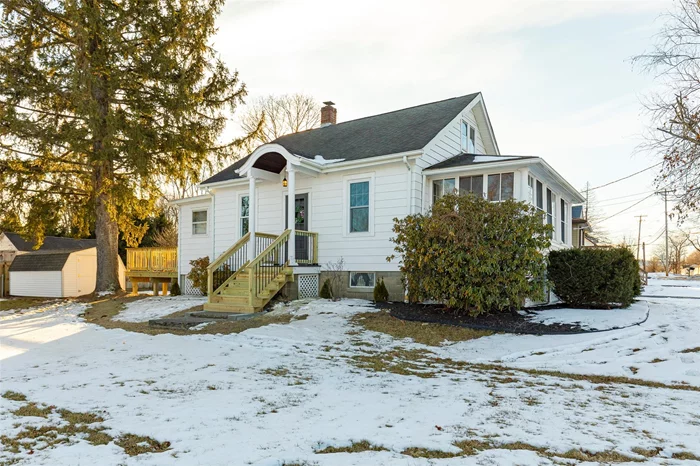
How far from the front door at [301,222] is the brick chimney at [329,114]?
602cm

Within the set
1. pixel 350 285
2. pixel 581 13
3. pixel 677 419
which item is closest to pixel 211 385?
pixel 677 419

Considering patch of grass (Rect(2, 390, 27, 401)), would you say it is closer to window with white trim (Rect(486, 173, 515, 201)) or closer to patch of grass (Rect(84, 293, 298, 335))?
patch of grass (Rect(84, 293, 298, 335))

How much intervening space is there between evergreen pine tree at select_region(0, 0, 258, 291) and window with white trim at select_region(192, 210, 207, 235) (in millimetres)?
1477

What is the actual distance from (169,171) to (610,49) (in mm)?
14406

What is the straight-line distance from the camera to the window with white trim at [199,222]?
16609 millimetres

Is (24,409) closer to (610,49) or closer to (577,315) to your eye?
(577,315)

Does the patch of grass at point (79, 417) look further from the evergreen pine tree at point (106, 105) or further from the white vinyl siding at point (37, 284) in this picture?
the white vinyl siding at point (37, 284)

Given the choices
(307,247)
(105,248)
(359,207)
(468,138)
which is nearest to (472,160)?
Answer: (359,207)

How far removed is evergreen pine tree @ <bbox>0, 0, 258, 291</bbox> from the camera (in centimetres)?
1457

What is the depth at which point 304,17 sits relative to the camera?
36.8 feet

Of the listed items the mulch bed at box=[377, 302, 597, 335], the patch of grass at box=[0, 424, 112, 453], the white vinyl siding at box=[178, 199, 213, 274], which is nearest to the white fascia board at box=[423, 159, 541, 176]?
the mulch bed at box=[377, 302, 597, 335]

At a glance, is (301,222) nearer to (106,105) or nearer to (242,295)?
(242,295)

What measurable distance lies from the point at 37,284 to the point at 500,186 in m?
22.2

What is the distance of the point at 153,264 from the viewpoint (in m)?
17.9
